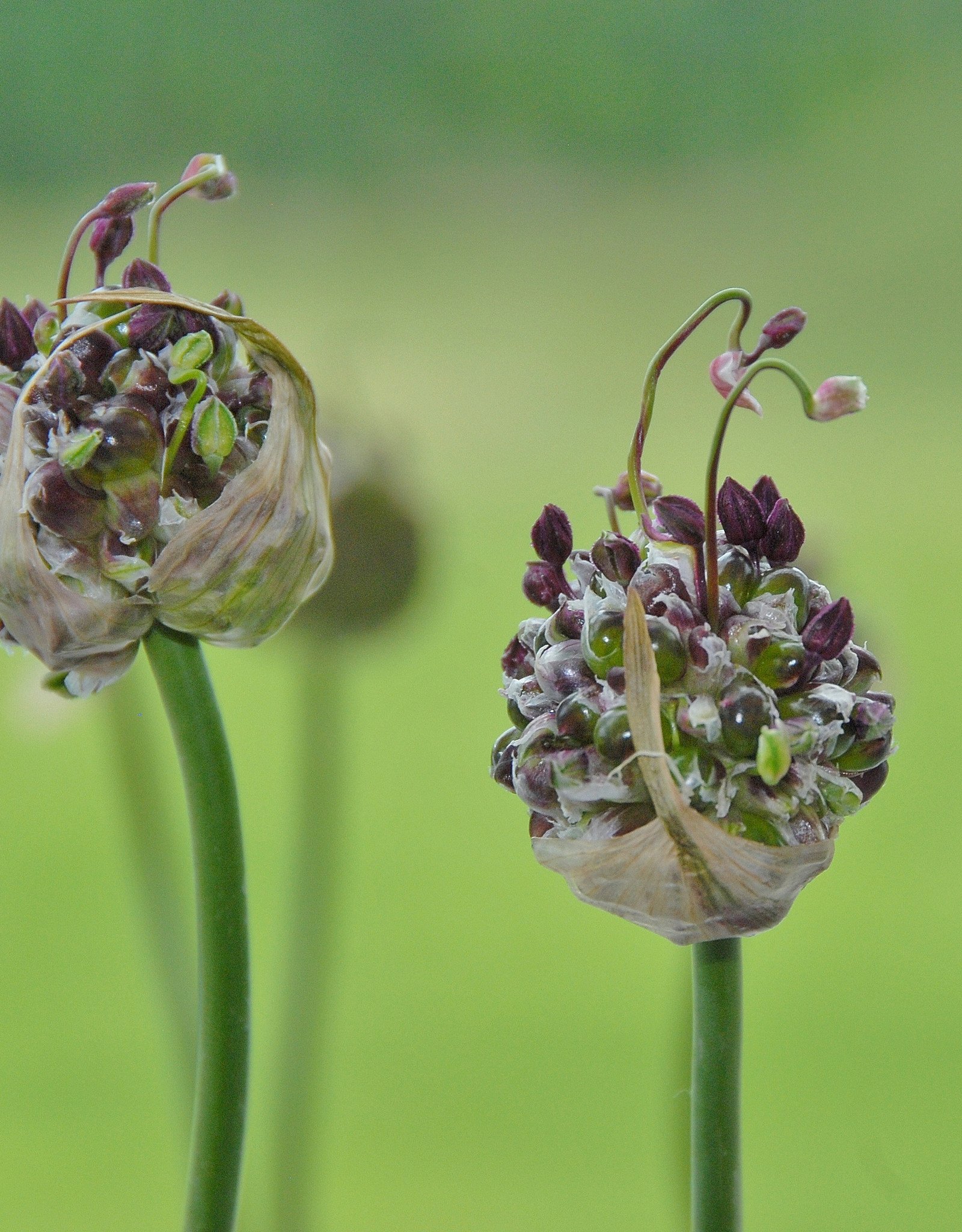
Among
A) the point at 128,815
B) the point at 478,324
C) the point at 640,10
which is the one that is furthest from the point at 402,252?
the point at 128,815

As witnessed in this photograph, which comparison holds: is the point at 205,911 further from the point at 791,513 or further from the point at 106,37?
the point at 106,37

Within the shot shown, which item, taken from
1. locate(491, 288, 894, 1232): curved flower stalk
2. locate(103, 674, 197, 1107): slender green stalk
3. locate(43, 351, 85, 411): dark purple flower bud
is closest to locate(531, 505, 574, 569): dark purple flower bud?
locate(491, 288, 894, 1232): curved flower stalk

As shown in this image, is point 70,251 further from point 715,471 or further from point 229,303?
point 715,471

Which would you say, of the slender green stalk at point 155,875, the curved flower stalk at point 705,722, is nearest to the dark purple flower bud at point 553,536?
the curved flower stalk at point 705,722

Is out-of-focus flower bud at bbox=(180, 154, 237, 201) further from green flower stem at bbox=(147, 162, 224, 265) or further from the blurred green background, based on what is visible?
the blurred green background

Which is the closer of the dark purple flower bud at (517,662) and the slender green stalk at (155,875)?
the dark purple flower bud at (517,662)

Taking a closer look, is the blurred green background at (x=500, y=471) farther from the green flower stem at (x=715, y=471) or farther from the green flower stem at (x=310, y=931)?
the green flower stem at (x=715, y=471)
